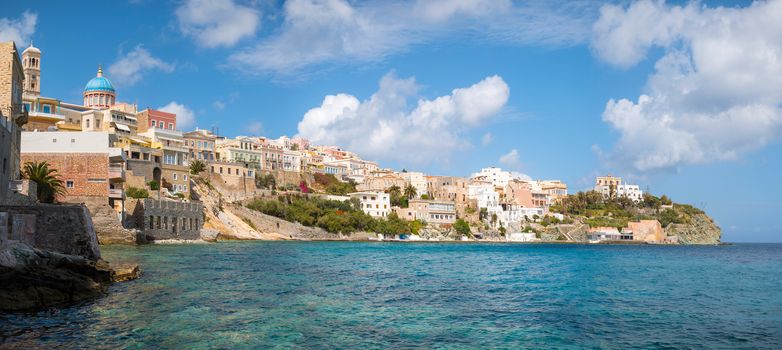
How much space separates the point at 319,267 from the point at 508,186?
97.3 meters

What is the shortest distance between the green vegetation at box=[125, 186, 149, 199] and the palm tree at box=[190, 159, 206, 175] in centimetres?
1903

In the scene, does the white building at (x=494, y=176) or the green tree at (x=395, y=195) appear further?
the white building at (x=494, y=176)

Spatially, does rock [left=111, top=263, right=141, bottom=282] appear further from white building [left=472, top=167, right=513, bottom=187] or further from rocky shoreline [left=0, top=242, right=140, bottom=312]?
white building [left=472, top=167, right=513, bottom=187]

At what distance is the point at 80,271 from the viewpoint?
20422 millimetres

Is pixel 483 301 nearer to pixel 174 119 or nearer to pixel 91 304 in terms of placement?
pixel 91 304

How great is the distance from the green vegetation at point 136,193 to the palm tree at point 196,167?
19.0 meters

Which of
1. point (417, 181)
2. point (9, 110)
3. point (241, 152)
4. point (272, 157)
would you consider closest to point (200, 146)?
point (241, 152)

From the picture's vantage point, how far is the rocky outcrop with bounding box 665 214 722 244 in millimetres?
119506

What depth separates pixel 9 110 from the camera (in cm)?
3028

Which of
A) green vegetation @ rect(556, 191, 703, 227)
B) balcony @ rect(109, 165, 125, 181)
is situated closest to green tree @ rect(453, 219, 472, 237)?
green vegetation @ rect(556, 191, 703, 227)

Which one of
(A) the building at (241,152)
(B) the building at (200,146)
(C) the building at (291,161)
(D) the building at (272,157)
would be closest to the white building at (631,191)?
(C) the building at (291,161)

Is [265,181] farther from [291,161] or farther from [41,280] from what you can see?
[41,280]

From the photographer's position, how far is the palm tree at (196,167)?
75181mm

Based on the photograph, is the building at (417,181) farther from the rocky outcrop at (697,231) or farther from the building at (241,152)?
the rocky outcrop at (697,231)
